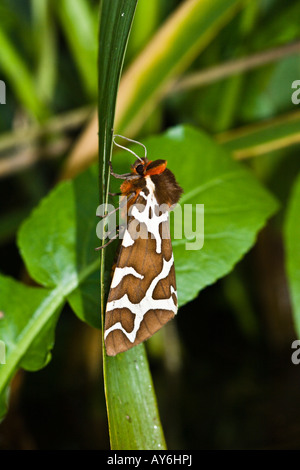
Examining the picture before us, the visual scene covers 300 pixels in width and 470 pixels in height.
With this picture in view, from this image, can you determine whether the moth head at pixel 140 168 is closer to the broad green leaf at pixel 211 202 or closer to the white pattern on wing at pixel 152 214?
the white pattern on wing at pixel 152 214

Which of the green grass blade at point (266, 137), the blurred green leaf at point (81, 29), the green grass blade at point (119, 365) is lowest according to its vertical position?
the green grass blade at point (119, 365)

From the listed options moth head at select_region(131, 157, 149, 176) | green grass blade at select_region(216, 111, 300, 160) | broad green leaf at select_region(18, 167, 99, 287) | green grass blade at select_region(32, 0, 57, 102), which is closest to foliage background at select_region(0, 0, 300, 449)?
green grass blade at select_region(32, 0, 57, 102)

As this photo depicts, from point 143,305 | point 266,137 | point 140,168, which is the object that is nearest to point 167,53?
point 266,137

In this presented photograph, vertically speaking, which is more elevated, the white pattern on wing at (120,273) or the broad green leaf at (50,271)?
the broad green leaf at (50,271)

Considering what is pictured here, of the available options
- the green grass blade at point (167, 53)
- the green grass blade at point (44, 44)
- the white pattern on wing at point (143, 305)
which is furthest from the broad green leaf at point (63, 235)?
the green grass blade at point (44, 44)

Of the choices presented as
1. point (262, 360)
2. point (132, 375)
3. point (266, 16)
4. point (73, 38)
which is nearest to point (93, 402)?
point (262, 360)

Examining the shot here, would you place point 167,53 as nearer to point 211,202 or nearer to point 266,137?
point 266,137
